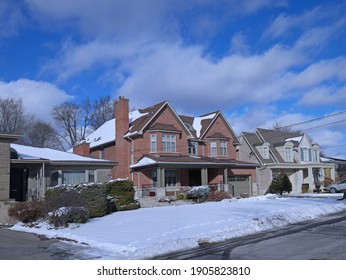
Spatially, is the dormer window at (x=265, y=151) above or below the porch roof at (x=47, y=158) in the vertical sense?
above

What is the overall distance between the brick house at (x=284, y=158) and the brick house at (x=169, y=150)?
10.5 feet

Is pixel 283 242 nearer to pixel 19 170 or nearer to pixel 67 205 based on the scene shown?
pixel 67 205

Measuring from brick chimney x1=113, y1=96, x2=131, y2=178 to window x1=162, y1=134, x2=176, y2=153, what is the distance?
3397 mm

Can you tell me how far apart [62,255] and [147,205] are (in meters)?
17.6

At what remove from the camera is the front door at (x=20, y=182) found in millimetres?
28350

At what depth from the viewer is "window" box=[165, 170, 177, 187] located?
3638 cm

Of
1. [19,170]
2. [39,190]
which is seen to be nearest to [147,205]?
[39,190]

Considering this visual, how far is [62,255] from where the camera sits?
36.6 ft

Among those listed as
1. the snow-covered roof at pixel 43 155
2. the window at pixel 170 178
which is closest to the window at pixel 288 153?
the window at pixel 170 178

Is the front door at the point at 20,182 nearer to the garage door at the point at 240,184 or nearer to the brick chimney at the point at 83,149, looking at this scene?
the brick chimney at the point at 83,149

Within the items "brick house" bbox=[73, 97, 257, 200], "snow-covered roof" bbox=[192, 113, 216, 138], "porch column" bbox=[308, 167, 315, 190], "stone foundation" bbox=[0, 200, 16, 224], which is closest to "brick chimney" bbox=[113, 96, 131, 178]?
"brick house" bbox=[73, 97, 257, 200]

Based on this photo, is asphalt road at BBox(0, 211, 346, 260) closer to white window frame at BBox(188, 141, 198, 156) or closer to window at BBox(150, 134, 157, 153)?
window at BBox(150, 134, 157, 153)

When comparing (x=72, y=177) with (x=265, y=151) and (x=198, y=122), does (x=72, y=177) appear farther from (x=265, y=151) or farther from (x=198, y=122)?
(x=265, y=151)

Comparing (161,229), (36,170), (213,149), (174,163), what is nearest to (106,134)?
(213,149)
